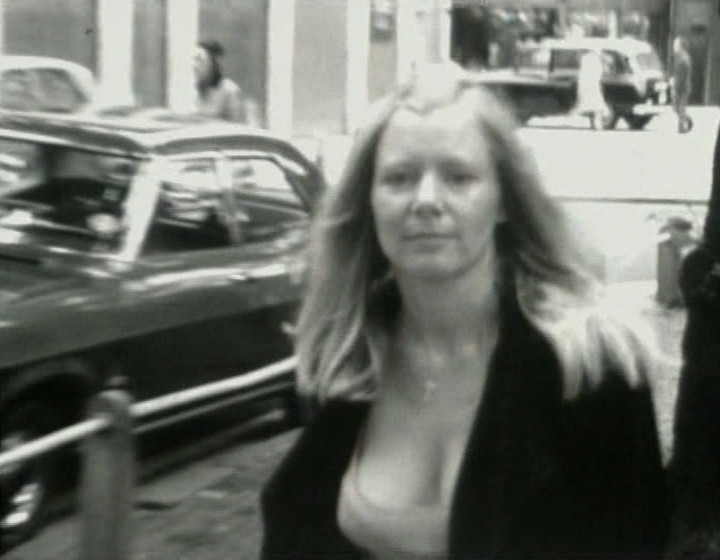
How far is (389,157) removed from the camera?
77.2 inches

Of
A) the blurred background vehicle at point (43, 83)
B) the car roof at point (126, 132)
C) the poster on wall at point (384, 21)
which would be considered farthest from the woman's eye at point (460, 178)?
the blurred background vehicle at point (43, 83)

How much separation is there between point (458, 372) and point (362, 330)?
162 mm

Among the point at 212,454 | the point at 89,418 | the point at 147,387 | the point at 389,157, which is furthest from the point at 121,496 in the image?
the point at 212,454

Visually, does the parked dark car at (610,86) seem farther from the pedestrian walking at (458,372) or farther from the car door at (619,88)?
the pedestrian walking at (458,372)

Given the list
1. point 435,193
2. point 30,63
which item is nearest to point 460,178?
point 435,193

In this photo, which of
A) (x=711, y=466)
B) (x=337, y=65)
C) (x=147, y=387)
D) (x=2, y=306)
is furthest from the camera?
(x=337, y=65)

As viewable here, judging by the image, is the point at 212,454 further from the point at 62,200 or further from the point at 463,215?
the point at 463,215

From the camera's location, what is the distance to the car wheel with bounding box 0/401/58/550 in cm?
455

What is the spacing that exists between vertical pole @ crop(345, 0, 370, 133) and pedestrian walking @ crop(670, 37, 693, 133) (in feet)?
7.09

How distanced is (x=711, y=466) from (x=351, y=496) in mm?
1151

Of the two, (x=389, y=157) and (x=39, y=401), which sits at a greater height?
(x=389, y=157)

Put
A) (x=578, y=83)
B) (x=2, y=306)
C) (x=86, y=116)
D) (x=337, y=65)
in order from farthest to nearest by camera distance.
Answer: (x=578, y=83) → (x=337, y=65) → (x=86, y=116) → (x=2, y=306)

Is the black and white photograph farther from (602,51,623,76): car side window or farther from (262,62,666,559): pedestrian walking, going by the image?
(602,51,623,76): car side window

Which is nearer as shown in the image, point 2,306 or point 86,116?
point 2,306
